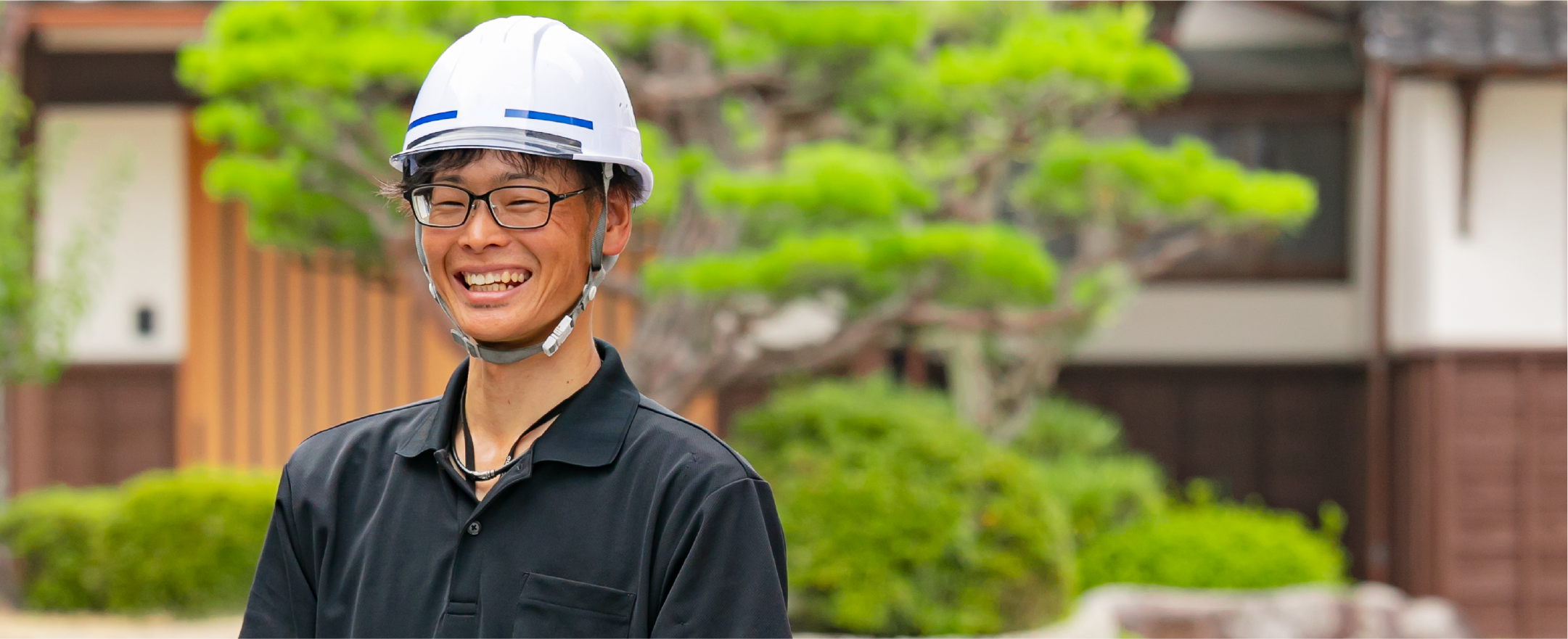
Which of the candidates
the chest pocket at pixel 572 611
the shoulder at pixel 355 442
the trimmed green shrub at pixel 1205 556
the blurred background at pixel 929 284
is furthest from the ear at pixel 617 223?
the trimmed green shrub at pixel 1205 556

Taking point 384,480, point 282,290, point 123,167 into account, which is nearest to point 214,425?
point 282,290

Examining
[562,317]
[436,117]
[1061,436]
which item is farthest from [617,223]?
[1061,436]

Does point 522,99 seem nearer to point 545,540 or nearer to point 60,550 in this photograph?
point 545,540

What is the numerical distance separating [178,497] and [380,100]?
256cm

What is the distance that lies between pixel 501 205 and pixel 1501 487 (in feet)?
31.4

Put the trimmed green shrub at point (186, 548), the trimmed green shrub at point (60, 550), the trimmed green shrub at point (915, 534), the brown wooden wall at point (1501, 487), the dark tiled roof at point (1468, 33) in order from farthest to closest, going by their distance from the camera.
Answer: the brown wooden wall at point (1501, 487), the dark tiled roof at point (1468, 33), the trimmed green shrub at point (60, 550), the trimmed green shrub at point (186, 548), the trimmed green shrub at point (915, 534)

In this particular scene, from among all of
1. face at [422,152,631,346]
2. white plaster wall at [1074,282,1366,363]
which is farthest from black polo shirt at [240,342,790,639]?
white plaster wall at [1074,282,1366,363]

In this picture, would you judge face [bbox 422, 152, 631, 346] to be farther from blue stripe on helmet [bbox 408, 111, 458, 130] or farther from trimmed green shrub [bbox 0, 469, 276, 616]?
trimmed green shrub [bbox 0, 469, 276, 616]

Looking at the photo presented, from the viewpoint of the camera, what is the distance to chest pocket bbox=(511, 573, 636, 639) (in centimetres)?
161

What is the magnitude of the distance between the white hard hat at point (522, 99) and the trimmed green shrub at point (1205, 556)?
7.61 metres

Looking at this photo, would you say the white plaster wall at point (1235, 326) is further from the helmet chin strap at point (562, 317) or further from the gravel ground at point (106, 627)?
the helmet chin strap at point (562, 317)

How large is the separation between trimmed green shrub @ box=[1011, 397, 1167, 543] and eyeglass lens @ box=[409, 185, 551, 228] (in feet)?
25.1

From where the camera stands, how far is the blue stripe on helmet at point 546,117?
5.45ft

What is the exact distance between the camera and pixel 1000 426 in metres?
9.94
